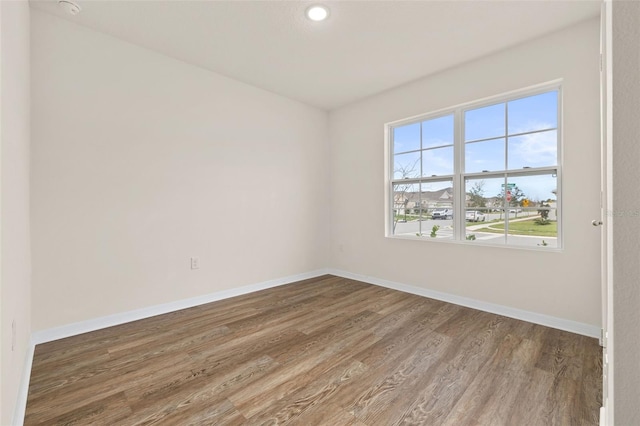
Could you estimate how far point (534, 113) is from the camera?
8.92ft

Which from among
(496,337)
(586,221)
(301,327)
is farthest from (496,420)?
(586,221)

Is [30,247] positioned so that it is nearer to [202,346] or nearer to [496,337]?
[202,346]

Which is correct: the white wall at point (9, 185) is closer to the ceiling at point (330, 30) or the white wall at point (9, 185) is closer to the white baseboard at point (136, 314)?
the white baseboard at point (136, 314)

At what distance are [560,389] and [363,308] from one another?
64.7 inches

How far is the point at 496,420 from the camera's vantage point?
1433mm

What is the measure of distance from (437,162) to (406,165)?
437mm

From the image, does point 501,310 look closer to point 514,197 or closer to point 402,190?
point 514,197

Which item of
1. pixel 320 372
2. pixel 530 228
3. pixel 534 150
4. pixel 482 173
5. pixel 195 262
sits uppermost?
pixel 534 150

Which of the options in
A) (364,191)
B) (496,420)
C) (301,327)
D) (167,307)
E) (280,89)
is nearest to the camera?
(496,420)

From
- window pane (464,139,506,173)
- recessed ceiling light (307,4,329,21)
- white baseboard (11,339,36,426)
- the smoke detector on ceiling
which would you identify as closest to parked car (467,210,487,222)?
window pane (464,139,506,173)

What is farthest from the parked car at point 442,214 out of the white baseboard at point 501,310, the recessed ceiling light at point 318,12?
the recessed ceiling light at point 318,12

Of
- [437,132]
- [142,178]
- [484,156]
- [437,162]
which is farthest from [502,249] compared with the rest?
[142,178]
